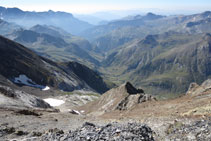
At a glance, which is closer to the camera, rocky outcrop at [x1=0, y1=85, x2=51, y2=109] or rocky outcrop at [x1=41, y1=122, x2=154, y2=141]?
rocky outcrop at [x1=41, y1=122, x2=154, y2=141]

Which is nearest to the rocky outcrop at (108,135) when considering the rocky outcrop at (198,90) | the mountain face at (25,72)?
the rocky outcrop at (198,90)

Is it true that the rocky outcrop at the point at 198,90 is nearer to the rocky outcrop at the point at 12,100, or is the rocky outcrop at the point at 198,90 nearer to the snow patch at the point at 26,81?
the rocky outcrop at the point at 12,100

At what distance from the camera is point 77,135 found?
2078 cm

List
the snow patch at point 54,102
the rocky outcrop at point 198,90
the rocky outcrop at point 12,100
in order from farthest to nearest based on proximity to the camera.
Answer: the snow patch at point 54,102 < the rocky outcrop at point 12,100 < the rocky outcrop at point 198,90

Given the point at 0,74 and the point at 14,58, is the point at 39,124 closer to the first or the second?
the point at 0,74

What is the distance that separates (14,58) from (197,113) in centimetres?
17645

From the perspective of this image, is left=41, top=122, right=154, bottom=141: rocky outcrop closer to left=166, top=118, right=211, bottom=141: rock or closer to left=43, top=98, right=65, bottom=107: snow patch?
left=166, top=118, right=211, bottom=141: rock

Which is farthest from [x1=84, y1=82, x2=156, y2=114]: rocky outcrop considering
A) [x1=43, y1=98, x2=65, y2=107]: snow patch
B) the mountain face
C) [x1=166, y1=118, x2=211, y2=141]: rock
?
the mountain face

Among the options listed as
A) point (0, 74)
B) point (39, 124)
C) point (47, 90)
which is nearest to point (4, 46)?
point (0, 74)

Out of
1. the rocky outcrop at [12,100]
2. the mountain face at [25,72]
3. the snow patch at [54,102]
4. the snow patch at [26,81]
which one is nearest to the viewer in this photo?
the rocky outcrop at [12,100]

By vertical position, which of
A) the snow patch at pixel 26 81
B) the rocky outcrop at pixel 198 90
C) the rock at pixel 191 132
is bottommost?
the snow patch at pixel 26 81

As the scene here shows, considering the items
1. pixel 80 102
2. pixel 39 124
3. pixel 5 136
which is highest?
pixel 5 136

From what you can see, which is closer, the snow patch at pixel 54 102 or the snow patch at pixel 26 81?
the snow patch at pixel 54 102

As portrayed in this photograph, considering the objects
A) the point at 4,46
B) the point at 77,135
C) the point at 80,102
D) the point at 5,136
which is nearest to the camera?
the point at 77,135
